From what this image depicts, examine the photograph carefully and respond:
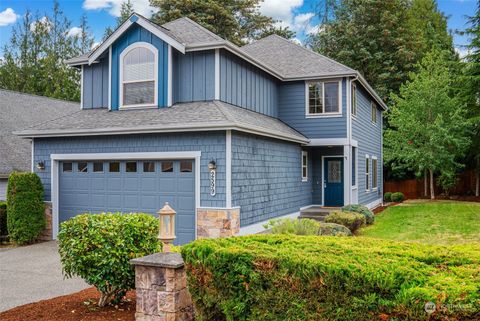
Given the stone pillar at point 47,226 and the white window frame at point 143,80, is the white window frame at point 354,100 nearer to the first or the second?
the white window frame at point 143,80

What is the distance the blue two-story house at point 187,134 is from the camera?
35.0 ft

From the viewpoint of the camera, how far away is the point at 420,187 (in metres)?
25.8

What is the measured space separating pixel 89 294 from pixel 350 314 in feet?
14.6

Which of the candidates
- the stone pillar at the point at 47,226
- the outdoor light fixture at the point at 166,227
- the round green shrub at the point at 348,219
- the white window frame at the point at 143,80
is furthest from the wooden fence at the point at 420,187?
the outdoor light fixture at the point at 166,227

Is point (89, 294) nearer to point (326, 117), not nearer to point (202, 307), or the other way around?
point (202, 307)

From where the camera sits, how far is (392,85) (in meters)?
28.1

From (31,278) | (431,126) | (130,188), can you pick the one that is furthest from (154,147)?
(431,126)

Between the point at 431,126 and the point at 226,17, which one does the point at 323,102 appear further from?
the point at 226,17

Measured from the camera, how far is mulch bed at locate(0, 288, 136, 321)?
545 cm

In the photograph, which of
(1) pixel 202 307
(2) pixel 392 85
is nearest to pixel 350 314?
(1) pixel 202 307

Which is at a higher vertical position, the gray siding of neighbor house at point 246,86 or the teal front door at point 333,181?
the gray siding of neighbor house at point 246,86

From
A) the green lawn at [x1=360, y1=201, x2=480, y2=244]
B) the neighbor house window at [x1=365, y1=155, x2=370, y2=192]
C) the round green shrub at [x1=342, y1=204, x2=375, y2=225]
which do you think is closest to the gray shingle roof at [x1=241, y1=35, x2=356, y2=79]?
the round green shrub at [x1=342, y1=204, x2=375, y2=225]

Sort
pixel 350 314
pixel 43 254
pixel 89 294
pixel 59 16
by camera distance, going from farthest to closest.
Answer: pixel 59 16 < pixel 43 254 < pixel 89 294 < pixel 350 314

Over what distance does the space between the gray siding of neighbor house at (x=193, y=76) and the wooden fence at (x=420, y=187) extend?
58.5 ft
